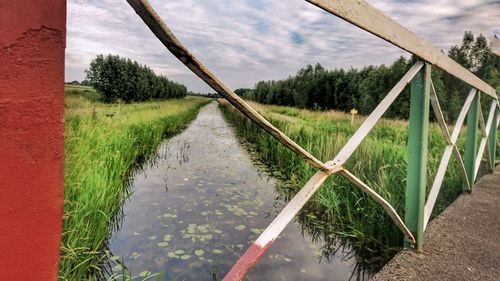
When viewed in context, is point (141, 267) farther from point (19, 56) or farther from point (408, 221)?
point (19, 56)

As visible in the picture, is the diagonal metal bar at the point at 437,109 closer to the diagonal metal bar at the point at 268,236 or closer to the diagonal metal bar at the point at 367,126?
the diagonal metal bar at the point at 367,126

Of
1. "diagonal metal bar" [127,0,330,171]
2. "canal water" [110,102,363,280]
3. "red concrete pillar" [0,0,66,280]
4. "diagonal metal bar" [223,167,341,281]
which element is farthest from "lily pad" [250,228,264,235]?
"red concrete pillar" [0,0,66,280]

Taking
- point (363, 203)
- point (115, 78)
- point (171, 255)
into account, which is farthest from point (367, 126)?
point (115, 78)

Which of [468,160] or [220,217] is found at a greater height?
[468,160]

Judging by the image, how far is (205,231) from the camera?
3717mm

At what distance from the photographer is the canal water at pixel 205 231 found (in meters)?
2.96

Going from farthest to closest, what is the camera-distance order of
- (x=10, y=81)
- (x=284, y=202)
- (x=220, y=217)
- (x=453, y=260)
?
A: 1. (x=284, y=202)
2. (x=220, y=217)
3. (x=453, y=260)
4. (x=10, y=81)

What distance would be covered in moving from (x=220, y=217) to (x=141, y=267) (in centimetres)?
137

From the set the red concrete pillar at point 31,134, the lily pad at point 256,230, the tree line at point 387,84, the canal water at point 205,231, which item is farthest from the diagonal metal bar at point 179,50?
the tree line at point 387,84

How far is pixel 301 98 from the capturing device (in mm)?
33031

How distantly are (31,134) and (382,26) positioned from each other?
4.31 feet

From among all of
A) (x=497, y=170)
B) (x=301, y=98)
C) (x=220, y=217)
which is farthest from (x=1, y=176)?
(x=301, y=98)

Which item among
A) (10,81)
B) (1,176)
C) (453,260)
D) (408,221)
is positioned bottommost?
(453,260)

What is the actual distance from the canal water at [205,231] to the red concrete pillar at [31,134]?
6.33ft
